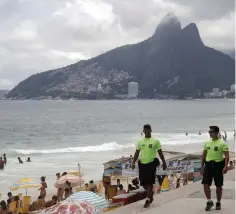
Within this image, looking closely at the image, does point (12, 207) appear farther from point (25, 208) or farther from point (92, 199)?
point (92, 199)

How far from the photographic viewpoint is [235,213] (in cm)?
632

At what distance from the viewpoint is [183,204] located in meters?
7.13

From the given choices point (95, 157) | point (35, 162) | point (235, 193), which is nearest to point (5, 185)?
point (35, 162)

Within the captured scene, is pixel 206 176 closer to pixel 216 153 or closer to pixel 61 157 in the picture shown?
pixel 216 153

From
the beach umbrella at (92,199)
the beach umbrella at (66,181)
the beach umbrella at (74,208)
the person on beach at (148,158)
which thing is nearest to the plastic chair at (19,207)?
the beach umbrella at (66,181)

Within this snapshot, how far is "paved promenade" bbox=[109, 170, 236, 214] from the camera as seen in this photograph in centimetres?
665

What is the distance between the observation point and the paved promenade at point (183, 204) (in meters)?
6.65

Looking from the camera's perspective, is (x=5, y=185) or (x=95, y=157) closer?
(x=5, y=185)

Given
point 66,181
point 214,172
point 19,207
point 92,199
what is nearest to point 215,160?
point 214,172

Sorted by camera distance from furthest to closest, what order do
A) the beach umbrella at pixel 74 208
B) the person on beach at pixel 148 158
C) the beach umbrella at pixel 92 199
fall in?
1. the beach umbrella at pixel 92 199
2. the person on beach at pixel 148 158
3. the beach umbrella at pixel 74 208

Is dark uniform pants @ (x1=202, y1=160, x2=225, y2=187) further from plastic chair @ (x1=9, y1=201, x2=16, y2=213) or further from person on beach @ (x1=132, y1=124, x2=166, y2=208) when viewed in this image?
plastic chair @ (x1=9, y1=201, x2=16, y2=213)

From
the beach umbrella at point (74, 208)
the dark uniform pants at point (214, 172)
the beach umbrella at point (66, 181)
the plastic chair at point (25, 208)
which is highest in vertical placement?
the dark uniform pants at point (214, 172)

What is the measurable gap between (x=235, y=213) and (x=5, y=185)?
56.0 ft

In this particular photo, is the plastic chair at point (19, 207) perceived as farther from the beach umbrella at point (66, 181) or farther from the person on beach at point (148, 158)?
the person on beach at point (148, 158)
